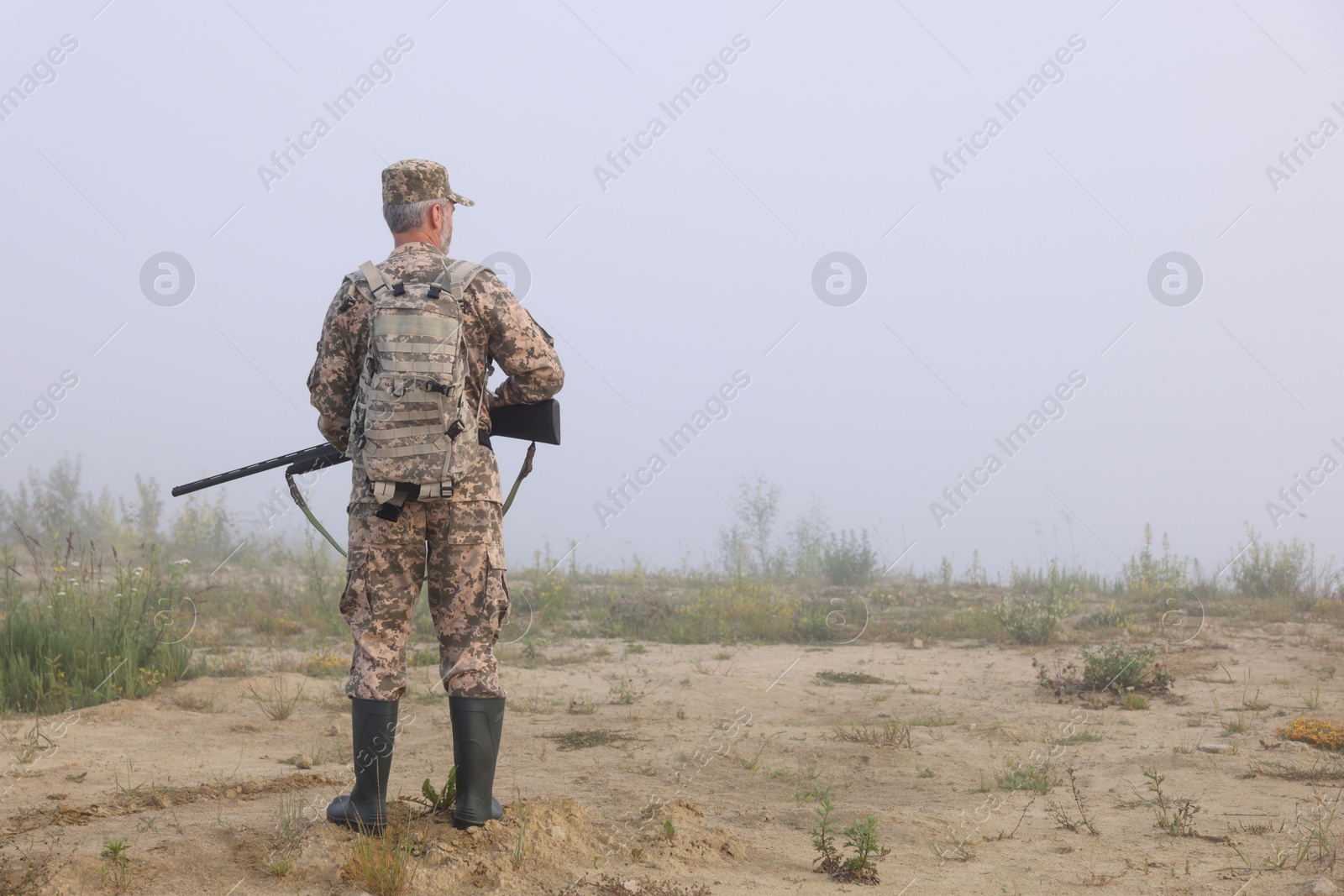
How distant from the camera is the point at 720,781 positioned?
4461mm

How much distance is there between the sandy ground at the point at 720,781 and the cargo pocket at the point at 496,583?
0.71 meters

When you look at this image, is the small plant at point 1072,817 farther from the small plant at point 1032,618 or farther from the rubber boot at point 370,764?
the small plant at point 1032,618

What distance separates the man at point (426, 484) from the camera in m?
2.97

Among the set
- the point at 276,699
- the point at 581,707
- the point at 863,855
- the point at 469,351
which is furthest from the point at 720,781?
the point at 276,699

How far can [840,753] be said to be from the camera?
498cm

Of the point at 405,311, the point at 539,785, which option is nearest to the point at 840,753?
the point at 539,785

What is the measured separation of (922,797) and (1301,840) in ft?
4.75

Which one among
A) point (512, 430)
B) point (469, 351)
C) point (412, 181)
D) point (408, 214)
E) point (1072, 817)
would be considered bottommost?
point (1072, 817)

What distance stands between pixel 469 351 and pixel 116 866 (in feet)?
6.44

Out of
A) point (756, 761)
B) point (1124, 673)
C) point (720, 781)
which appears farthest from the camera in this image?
point (1124, 673)

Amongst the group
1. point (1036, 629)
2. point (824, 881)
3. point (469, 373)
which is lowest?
point (824, 881)

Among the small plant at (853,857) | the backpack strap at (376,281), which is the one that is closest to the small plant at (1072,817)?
the small plant at (853,857)

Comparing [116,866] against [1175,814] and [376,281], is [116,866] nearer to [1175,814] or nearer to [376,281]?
[376,281]

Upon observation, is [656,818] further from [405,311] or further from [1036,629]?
[1036,629]
